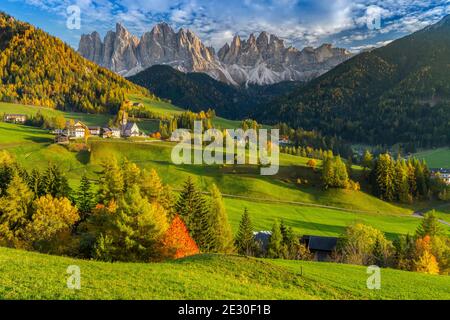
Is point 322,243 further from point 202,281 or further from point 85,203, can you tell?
point 202,281

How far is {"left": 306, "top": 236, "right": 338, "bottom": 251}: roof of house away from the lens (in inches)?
2906

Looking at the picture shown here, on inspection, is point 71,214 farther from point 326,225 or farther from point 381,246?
point 326,225

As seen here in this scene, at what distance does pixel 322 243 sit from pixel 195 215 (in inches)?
1142

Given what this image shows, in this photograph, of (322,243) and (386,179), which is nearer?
(322,243)

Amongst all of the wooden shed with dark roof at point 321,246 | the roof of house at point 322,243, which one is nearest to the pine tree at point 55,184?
the wooden shed with dark roof at point 321,246

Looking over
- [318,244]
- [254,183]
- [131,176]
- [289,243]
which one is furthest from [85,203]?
[254,183]

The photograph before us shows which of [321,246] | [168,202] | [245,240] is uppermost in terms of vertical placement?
[168,202]

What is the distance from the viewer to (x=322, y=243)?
74.9 meters

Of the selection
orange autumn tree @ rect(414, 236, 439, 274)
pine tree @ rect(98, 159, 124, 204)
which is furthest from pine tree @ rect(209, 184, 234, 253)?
orange autumn tree @ rect(414, 236, 439, 274)

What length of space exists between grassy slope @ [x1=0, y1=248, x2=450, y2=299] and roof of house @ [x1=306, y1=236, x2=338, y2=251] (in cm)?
3931

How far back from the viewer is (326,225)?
92.0 m

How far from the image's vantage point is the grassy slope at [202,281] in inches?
771

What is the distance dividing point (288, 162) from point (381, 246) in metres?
88.7
